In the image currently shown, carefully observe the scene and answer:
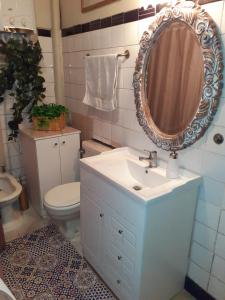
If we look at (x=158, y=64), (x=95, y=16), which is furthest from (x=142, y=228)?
(x=95, y=16)

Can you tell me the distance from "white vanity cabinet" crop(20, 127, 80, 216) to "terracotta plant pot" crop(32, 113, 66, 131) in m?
0.06

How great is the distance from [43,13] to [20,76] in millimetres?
660

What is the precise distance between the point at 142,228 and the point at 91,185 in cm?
48

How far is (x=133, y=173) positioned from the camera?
5.47 ft

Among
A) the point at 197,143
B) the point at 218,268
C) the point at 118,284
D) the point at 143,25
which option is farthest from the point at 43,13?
the point at 218,268

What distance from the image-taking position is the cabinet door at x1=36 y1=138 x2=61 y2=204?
2119mm

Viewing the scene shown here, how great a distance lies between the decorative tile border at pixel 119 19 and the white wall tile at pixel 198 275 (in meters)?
1.51

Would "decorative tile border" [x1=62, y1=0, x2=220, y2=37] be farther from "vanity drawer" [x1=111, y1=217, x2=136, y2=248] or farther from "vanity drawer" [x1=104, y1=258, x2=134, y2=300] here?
"vanity drawer" [x1=104, y1=258, x2=134, y2=300]

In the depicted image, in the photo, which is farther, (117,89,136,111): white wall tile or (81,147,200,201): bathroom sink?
(117,89,136,111): white wall tile

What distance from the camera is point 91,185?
1541mm

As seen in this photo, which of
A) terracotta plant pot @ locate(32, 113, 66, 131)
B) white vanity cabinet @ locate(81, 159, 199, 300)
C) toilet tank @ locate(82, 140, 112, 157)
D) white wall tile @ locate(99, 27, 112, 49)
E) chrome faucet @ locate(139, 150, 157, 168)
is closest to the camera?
white vanity cabinet @ locate(81, 159, 199, 300)

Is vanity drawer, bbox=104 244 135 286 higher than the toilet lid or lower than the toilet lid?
lower

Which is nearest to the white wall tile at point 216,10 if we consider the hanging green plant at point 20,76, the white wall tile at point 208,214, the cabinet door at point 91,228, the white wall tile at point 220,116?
the white wall tile at point 220,116

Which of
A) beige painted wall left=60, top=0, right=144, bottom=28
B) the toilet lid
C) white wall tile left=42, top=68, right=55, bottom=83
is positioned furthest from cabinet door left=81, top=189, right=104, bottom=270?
white wall tile left=42, top=68, right=55, bottom=83
